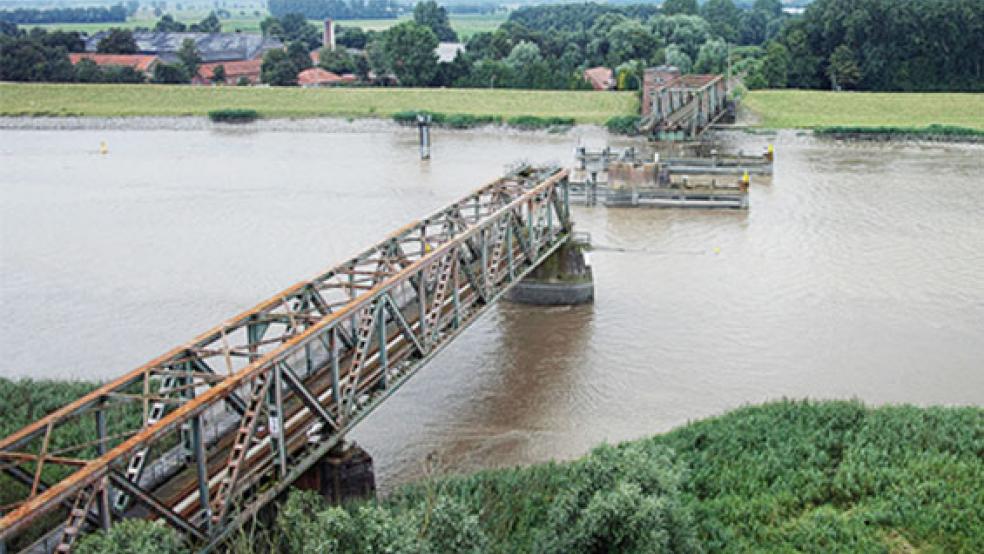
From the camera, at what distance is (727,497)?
14.8m

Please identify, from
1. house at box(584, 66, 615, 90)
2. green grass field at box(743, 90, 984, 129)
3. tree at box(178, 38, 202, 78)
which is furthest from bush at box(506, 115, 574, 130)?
tree at box(178, 38, 202, 78)

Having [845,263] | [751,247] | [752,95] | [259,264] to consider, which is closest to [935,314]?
[845,263]

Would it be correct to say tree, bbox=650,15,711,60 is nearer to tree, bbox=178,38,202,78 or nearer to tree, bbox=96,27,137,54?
tree, bbox=178,38,202,78

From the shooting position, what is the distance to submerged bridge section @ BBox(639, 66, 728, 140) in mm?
52156

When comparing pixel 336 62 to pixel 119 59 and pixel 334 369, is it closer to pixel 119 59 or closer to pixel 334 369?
pixel 119 59

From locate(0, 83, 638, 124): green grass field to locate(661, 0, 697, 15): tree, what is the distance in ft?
220

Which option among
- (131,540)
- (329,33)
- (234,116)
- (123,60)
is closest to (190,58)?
(123,60)

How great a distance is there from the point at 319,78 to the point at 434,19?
44.1 meters

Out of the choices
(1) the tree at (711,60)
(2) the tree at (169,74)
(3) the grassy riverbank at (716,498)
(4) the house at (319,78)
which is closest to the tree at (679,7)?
(1) the tree at (711,60)

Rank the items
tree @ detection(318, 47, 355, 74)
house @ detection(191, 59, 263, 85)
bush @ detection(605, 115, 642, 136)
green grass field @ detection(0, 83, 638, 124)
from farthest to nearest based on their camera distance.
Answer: house @ detection(191, 59, 263, 85)
tree @ detection(318, 47, 355, 74)
green grass field @ detection(0, 83, 638, 124)
bush @ detection(605, 115, 642, 136)

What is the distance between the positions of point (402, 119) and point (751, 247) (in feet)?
113

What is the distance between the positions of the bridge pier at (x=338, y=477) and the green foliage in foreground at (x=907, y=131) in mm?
45995

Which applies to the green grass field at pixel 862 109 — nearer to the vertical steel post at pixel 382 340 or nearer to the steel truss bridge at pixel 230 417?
the steel truss bridge at pixel 230 417

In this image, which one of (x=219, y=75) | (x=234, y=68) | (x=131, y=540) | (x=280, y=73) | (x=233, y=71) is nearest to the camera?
(x=131, y=540)
